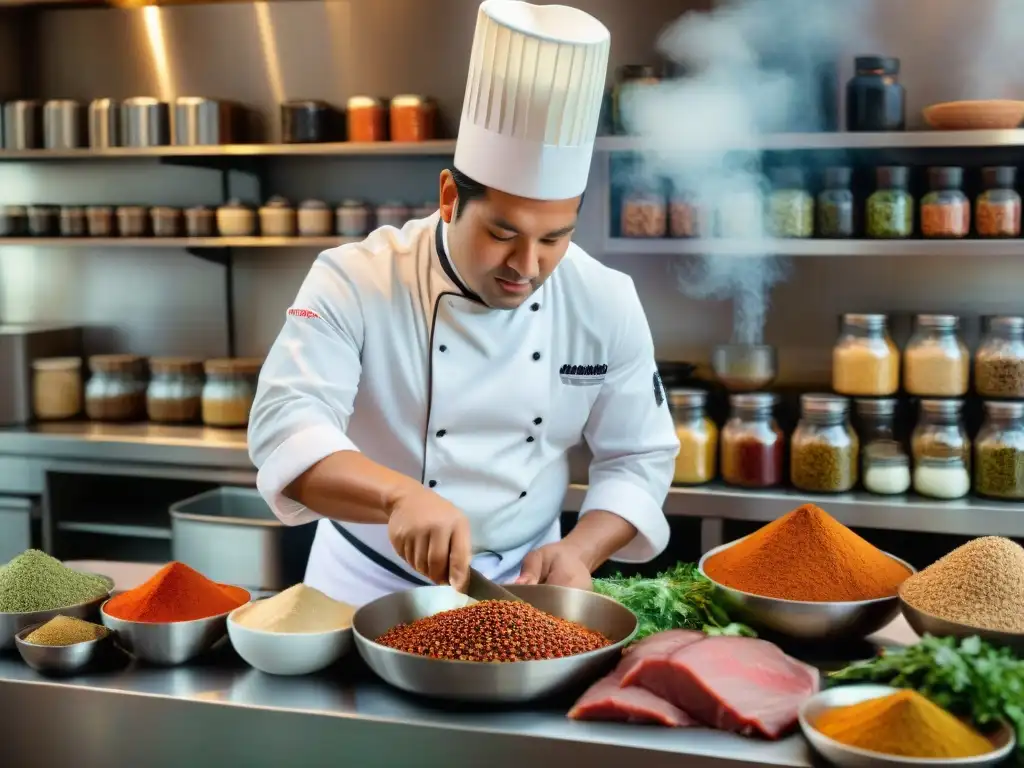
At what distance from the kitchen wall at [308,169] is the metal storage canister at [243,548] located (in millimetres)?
1037

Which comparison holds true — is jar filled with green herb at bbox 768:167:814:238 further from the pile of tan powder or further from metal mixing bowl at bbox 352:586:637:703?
metal mixing bowl at bbox 352:586:637:703

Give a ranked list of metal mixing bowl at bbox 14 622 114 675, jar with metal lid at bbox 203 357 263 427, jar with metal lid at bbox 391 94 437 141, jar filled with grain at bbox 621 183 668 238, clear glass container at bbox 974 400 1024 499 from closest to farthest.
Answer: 1. metal mixing bowl at bbox 14 622 114 675
2. clear glass container at bbox 974 400 1024 499
3. jar filled with grain at bbox 621 183 668 238
4. jar with metal lid at bbox 391 94 437 141
5. jar with metal lid at bbox 203 357 263 427

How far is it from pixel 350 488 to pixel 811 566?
2.17 ft

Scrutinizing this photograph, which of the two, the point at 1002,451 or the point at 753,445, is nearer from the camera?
the point at 1002,451

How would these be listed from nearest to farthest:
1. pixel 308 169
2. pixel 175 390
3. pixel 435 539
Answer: pixel 435 539 < pixel 175 390 < pixel 308 169

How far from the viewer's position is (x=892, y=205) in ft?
10.2

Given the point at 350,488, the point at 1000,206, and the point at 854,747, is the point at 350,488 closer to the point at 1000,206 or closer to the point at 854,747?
the point at 854,747

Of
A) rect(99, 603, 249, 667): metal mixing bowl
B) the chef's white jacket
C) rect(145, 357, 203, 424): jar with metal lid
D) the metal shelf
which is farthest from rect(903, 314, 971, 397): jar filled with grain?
rect(145, 357, 203, 424): jar with metal lid

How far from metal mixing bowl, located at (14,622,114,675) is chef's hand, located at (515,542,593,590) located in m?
0.60

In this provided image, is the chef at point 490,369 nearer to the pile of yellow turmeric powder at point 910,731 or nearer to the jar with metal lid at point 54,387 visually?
the pile of yellow turmeric powder at point 910,731

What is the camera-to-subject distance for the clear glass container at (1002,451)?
2971 millimetres

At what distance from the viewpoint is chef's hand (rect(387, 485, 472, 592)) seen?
A: 1387 millimetres

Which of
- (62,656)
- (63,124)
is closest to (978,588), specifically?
(62,656)

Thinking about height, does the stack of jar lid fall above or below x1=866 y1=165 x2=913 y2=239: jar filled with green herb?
below
